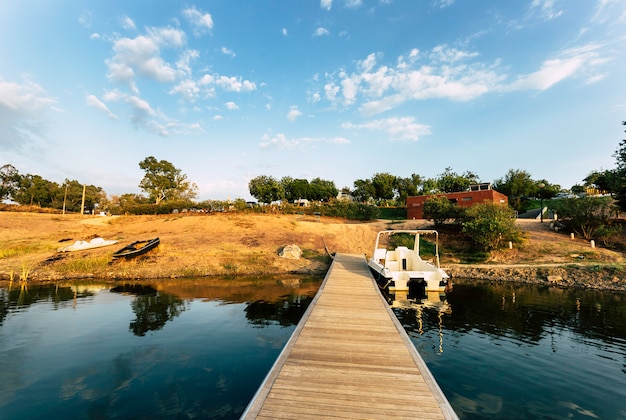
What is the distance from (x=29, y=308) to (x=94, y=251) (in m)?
12.1

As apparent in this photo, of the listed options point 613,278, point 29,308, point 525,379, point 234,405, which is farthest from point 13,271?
point 613,278

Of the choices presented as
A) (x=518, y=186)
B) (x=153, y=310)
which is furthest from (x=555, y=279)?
(x=518, y=186)

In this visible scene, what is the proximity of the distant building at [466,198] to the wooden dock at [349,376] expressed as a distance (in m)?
40.8

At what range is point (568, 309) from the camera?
1451cm

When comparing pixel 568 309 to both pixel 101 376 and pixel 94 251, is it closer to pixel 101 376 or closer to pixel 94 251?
pixel 101 376

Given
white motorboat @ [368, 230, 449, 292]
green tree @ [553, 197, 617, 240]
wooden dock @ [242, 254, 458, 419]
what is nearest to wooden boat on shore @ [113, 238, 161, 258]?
white motorboat @ [368, 230, 449, 292]

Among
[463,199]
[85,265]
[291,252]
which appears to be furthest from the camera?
[463,199]

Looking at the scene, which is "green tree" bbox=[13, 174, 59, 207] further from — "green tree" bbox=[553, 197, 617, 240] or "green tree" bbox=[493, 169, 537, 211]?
"green tree" bbox=[493, 169, 537, 211]

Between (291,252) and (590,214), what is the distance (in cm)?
3078

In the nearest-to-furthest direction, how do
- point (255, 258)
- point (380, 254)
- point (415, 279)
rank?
point (415, 279), point (380, 254), point (255, 258)

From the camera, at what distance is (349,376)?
5.92 m

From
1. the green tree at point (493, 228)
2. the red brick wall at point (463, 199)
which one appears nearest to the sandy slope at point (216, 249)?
the green tree at point (493, 228)

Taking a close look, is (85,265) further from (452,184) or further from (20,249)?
(452,184)

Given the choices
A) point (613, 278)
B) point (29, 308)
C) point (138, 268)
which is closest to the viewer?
point (29, 308)
